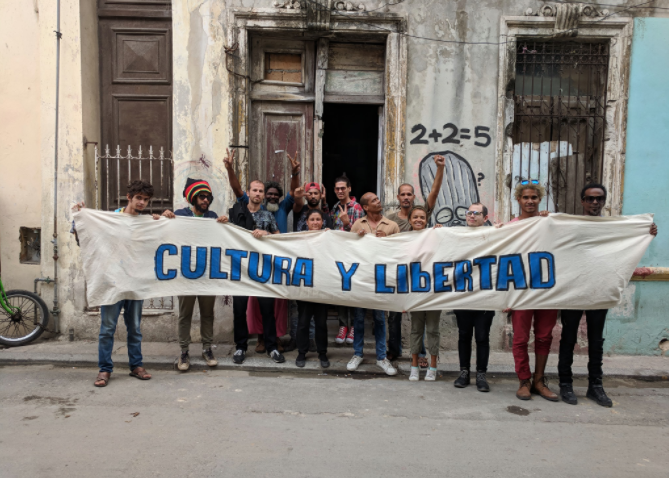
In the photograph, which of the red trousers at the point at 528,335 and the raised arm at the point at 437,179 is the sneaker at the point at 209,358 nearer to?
the raised arm at the point at 437,179

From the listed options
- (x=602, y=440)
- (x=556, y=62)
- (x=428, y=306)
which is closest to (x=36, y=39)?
(x=428, y=306)

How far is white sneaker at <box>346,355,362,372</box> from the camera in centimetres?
548

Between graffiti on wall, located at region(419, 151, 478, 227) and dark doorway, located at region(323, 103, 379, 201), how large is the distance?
2373 millimetres

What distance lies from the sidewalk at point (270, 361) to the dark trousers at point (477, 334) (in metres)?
0.49

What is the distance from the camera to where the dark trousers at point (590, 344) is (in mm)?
4859

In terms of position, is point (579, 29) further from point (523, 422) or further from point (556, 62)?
point (523, 422)

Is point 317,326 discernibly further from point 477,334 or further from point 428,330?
point 477,334

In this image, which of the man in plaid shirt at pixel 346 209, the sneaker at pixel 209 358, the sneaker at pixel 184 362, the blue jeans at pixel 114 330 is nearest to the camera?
the blue jeans at pixel 114 330

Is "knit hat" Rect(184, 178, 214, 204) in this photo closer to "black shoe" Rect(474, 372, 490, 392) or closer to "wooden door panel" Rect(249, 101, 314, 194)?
"wooden door panel" Rect(249, 101, 314, 194)

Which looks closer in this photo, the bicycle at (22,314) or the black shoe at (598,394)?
the black shoe at (598,394)

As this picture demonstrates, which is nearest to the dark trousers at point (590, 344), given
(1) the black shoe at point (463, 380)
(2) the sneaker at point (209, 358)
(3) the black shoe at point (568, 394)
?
(3) the black shoe at point (568, 394)

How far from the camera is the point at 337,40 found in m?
6.91

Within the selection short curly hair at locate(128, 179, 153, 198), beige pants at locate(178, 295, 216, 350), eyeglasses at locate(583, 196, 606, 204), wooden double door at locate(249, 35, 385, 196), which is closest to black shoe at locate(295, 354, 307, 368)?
beige pants at locate(178, 295, 216, 350)

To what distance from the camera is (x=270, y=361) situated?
568 cm
